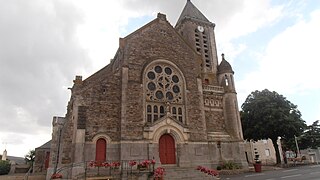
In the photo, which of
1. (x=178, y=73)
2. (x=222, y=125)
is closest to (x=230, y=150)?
(x=222, y=125)

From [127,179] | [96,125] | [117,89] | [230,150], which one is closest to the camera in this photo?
[127,179]

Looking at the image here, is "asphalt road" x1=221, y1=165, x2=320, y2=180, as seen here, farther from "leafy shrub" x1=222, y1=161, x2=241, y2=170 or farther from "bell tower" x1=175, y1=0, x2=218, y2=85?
"bell tower" x1=175, y1=0, x2=218, y2=85

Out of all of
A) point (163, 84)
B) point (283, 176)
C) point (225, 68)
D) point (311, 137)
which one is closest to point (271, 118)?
point (225, 68)

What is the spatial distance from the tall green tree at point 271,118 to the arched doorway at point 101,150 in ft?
60.6

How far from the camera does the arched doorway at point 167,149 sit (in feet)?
64.6

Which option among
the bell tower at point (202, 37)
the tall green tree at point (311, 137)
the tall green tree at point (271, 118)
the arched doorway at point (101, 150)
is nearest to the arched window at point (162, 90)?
the arched doorway at point (101, 150)

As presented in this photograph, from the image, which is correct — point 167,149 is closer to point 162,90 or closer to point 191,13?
point 162,90

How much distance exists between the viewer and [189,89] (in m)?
22.6

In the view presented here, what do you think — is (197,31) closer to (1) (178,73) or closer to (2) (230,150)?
(1) (178,73)

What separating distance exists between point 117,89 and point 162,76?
14.7 feet

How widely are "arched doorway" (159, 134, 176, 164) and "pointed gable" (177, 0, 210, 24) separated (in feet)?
66.2

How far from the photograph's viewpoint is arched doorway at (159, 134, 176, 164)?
1970 cm

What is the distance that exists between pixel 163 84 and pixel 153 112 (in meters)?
2.90

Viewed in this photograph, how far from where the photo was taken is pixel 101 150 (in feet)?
59.3
